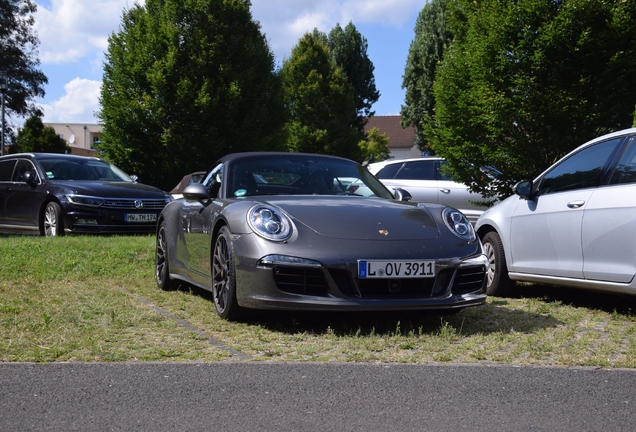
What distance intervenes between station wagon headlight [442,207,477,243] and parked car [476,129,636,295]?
1089mm

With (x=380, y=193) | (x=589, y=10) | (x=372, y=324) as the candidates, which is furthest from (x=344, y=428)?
(x=589, y=10)

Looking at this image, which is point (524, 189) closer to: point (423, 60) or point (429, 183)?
point (429, 183)

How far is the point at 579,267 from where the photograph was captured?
21.8ft

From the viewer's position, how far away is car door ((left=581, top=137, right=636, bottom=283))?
6.08m

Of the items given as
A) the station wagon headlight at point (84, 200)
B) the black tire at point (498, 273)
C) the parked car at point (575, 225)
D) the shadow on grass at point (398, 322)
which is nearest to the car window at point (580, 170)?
the parked car at point (575, 225)

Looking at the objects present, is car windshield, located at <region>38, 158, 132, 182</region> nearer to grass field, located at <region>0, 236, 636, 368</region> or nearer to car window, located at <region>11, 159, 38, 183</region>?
car window, located at <region>11, 159, 38, 183</region>

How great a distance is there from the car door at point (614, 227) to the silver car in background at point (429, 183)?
8101 mm

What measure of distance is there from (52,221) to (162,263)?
5861mm

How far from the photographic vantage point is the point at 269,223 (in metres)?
5.75

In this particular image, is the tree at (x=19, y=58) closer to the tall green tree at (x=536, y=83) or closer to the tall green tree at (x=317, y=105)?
the tall green tree at (x=317, y=105)

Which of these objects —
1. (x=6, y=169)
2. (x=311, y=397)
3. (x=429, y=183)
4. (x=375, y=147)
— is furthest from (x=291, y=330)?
(x=375, y=147)

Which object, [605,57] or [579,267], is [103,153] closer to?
[605,57]

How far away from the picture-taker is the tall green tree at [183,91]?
2856 centimetres

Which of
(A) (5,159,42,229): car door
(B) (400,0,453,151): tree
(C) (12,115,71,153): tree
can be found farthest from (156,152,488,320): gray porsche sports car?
(C) (12,115,71,153): tree
